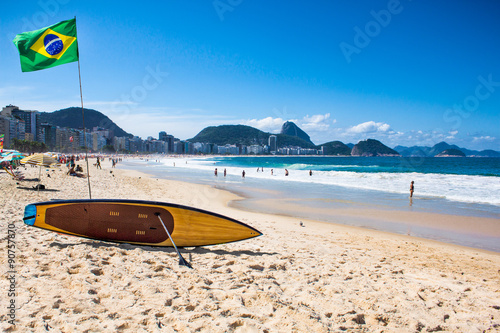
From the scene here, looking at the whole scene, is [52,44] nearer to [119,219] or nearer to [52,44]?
[52,44]

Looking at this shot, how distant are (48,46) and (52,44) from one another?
9 centimetres

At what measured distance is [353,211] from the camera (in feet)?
38.7

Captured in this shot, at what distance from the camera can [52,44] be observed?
566 cm

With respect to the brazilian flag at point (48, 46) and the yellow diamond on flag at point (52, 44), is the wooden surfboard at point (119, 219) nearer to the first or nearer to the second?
the brazilian flag at point (48, 46)

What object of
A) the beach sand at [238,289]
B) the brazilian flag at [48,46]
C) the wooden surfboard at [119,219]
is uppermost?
the brazilian flag at [48,46]

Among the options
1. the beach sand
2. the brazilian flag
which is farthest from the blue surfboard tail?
the brazilian flag

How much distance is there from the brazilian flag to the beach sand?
353cm

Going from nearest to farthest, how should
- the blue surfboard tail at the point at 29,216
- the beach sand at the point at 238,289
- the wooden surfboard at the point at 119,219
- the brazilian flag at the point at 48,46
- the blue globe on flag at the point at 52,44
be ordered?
the beach sand at the point at 238,289
the blue surfboard tail at the point at 29,216
the wooden surfboard at the point at 119,219
the brazilian flag at the point at 48,46
the blue globe on flag at the point at 52,44

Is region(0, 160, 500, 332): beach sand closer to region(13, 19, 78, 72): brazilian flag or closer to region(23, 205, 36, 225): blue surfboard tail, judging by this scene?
region(23, 205, 36, 225): blue surfboard tail

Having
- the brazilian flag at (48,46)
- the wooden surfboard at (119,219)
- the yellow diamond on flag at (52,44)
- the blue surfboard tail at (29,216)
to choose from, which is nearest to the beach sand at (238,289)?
the wooden surfboard at (119,219)

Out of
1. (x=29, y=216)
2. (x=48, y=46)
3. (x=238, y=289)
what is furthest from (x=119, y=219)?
(x=48, y=46)

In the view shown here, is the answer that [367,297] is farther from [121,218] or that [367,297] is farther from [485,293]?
[121,218]

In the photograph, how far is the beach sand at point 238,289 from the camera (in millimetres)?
2686

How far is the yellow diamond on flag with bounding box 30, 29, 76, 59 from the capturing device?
18.1ft
